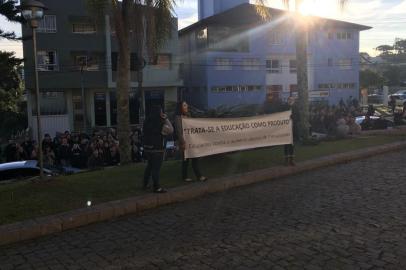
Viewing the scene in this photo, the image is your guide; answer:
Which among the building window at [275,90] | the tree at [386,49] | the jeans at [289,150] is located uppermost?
the tree at [386,49]

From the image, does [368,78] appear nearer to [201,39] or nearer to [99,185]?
[201,39]

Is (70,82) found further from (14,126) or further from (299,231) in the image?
(299,231)

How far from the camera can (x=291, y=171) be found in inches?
435

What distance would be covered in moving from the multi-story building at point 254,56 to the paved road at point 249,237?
104ft

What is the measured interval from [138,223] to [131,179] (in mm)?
2786

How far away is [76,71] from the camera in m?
34.8

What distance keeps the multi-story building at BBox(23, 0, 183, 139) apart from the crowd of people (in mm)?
15330

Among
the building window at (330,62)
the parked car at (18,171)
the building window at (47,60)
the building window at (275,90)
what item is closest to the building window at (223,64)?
the building window at (275,90)

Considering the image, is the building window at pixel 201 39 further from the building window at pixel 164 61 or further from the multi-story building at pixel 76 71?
the building window at pixel 164 61

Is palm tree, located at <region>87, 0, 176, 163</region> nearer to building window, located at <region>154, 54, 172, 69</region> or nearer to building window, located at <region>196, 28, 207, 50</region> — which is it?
building window, located at <region>154, 54, 172, 69</region>

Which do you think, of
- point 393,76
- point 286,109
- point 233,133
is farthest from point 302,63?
point 393,76

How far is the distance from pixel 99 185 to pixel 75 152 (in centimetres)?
824

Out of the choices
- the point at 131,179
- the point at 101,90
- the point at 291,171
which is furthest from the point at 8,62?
the point at 101,90

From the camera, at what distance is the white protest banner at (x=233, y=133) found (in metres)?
9.88
